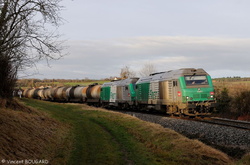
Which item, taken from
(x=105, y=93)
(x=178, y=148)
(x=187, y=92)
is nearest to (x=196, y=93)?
(x=187, y=92)

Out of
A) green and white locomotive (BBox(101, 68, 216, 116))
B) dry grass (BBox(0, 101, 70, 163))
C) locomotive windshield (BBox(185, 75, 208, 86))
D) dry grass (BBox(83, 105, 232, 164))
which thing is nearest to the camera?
dry grass (BBox(0, 101, 70, 163))

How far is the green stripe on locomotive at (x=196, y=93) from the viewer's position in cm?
2080

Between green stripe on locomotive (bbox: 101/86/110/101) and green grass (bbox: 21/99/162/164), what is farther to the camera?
green stripe on locomotive (bbox: 101/86/110/101)

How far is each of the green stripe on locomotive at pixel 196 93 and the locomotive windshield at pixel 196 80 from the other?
0.33m

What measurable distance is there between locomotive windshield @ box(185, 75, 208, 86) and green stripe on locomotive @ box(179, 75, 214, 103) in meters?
0.33

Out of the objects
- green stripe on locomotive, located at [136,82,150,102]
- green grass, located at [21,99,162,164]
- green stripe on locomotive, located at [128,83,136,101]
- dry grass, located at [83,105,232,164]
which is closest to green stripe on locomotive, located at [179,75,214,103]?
green stripe on locomotive, located at [136,82,150,102]

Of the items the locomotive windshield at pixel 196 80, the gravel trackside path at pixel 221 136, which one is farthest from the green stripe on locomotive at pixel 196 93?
the gravel trackside path at pixel 221 136

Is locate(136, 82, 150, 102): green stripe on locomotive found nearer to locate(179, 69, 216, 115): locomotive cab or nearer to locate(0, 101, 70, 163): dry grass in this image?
locate(179, 69, 216, 115): locomotive cab

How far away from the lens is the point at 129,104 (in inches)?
1310

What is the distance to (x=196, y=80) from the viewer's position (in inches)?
850

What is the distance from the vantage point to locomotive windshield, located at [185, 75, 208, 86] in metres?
21.4

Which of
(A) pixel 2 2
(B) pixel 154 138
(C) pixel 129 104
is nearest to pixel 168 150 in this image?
(B) pixel 154 138

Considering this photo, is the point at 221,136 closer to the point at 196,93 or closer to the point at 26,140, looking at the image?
the point at 196,93

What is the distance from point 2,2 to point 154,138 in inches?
344
